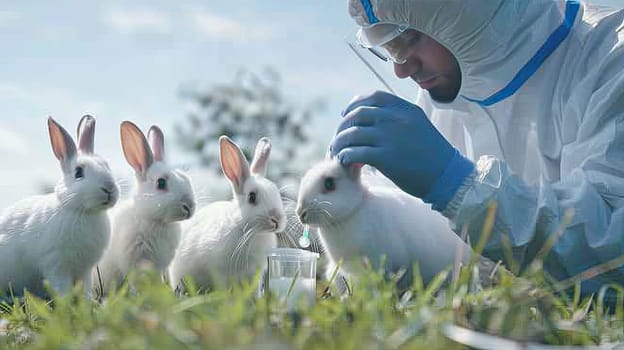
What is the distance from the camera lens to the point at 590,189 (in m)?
2.34

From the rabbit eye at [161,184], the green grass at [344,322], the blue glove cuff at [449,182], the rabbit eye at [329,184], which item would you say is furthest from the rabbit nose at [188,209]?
the green grass at [344,322]

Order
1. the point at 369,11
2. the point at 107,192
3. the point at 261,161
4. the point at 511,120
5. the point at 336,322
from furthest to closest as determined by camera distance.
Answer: the point at 511,120, the point at 261,161, the point at 369,11, the point at 107,192, the point at 336,322

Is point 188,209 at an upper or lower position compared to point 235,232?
upper

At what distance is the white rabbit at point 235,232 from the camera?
281 cm

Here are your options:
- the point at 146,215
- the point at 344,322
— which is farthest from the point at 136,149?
the point at 344,322

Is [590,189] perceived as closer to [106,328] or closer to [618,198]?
[618,198]

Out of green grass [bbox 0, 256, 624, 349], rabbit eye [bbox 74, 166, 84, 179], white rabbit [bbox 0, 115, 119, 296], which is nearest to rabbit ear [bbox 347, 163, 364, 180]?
white rabbit [bbox 0, 115, 119, 296]

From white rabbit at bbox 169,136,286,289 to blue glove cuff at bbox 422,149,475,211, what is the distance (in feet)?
2.54

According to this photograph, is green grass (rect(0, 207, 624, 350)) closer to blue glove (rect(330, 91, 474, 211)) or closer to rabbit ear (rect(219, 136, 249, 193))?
blue glove (rect(330, 91, 474, 211))

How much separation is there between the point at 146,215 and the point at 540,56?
1.90 meters

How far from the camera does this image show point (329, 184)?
2.74 meters

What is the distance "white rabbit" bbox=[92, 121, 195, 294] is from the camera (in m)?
2.77

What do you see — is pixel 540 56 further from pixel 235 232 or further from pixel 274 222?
pixel 235 232

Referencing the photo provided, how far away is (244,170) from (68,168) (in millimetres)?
748
